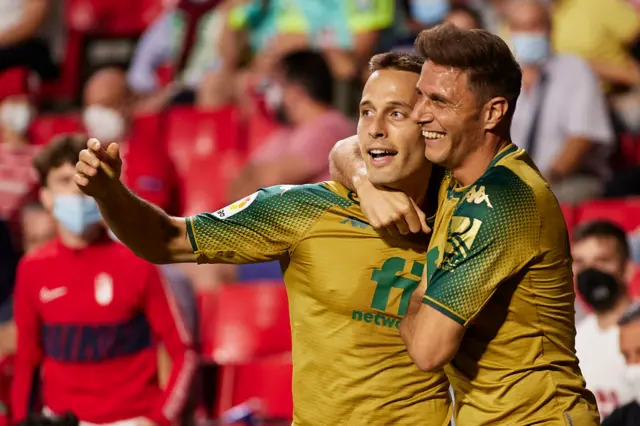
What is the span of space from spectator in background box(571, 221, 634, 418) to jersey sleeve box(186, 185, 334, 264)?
2191 mm

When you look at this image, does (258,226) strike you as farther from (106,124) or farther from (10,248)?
(106,124)

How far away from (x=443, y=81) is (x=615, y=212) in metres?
3.91

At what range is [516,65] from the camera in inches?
125

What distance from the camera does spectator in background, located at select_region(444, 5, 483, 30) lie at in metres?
7.46

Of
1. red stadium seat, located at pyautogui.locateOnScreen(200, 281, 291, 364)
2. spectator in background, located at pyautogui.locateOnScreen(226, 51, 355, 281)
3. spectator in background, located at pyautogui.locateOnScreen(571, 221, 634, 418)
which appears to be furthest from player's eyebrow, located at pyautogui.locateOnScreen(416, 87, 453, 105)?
spectator in background, located at pyautogui.locateOnScreen(226, 51, 355, 281)

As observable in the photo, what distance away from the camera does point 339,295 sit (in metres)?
3.46

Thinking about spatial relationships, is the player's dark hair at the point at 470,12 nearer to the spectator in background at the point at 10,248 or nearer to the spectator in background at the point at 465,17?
the spectator in background at the point at 465,17

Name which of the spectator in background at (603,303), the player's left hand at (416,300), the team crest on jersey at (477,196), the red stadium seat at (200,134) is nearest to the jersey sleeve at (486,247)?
the team crest on jersey at (477,196)

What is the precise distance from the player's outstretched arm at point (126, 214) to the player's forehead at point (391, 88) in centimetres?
66

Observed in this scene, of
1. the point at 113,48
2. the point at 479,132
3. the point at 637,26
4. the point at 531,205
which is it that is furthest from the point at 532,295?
the point at 113,48

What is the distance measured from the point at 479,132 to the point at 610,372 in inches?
99.1

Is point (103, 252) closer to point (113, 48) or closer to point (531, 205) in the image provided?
point (531, 205)

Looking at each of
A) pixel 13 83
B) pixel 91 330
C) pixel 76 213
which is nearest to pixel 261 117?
pixel 13 83

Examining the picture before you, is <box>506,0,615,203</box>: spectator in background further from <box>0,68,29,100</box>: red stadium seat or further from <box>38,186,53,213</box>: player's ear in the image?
<box>0,68,29,100</box>: red stadium seat
